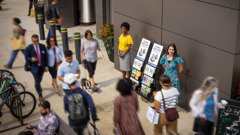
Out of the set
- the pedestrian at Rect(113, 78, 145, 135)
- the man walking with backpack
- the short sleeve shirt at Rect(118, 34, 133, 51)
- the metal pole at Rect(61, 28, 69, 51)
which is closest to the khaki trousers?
the pedestrian at Rect(113, 78, 145, 135)

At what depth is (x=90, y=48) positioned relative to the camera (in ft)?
30.1

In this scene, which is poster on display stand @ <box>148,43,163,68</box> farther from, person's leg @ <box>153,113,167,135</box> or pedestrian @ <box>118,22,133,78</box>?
person's leg @ <box>153,113,167,135</box>

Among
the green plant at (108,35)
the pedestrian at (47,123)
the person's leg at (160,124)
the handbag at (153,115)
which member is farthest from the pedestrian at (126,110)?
the green plant at (108,35)

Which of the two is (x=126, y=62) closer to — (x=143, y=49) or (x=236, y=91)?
(x=143, y=49)

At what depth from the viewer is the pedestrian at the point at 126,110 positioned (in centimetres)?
561

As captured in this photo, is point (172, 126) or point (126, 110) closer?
point (126, 110)

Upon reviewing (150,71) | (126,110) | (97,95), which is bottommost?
(97,95)

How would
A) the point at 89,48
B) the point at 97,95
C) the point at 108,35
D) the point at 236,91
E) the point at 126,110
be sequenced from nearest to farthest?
the point at 126,110
the point at 236,91
the point at 89,48
the point at 97,95
the point at 108,35

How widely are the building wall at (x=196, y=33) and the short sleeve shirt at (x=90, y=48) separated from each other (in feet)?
4.45

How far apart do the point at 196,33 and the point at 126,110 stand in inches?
118

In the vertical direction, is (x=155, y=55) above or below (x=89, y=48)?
below

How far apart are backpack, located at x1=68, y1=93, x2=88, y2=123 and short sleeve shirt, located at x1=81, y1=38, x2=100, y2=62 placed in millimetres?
3248

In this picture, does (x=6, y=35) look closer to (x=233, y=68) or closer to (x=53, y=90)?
(x=53, y=90)

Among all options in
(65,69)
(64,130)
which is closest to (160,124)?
(64,130)
